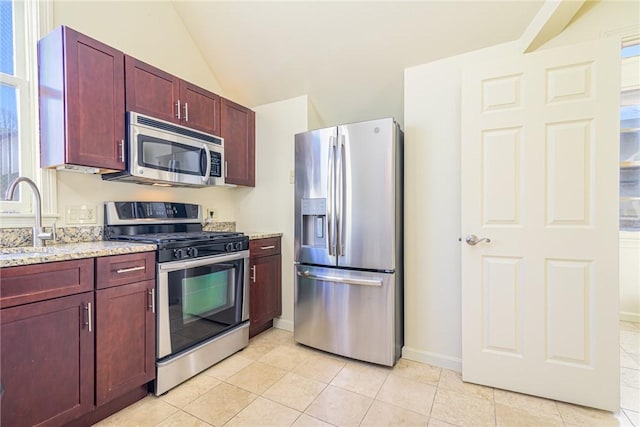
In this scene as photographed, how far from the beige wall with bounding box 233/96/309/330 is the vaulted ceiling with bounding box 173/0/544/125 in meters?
0.19

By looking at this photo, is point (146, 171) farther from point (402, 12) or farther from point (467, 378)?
point (467, 378)

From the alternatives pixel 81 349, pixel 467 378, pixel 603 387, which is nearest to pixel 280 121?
pixel 81 349

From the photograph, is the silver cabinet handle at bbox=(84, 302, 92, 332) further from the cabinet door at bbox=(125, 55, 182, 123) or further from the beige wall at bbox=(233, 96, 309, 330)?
the beige wall at bbox=(233, 96, 309, 330)

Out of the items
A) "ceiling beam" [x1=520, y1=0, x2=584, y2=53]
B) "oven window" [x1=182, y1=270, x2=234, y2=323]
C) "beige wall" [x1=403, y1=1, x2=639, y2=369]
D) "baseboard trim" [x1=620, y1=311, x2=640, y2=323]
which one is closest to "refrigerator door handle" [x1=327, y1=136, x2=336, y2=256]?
"beige wall" [x1=403, y1=1, x2=639, y2=369]

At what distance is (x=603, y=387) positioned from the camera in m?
1.71

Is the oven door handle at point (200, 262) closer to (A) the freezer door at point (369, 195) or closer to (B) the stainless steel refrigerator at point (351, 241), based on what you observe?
(B) the stainless steel refrigerator at point (351, 241)

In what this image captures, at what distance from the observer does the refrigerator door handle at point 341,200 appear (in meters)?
2.28

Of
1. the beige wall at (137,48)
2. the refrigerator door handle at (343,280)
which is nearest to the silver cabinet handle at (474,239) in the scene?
the refrigerator door handle at (343,280)

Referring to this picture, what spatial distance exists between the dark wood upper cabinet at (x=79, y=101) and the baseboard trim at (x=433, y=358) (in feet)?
8.14

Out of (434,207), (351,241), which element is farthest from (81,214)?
(434,207)

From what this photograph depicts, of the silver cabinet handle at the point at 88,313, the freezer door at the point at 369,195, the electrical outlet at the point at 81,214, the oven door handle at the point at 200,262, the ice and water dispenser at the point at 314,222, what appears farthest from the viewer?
the ice and water dispenser at the point at 314,222

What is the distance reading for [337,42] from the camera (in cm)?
244

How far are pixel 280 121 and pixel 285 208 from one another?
0.88 m

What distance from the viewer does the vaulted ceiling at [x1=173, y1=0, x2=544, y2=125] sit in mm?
2061
